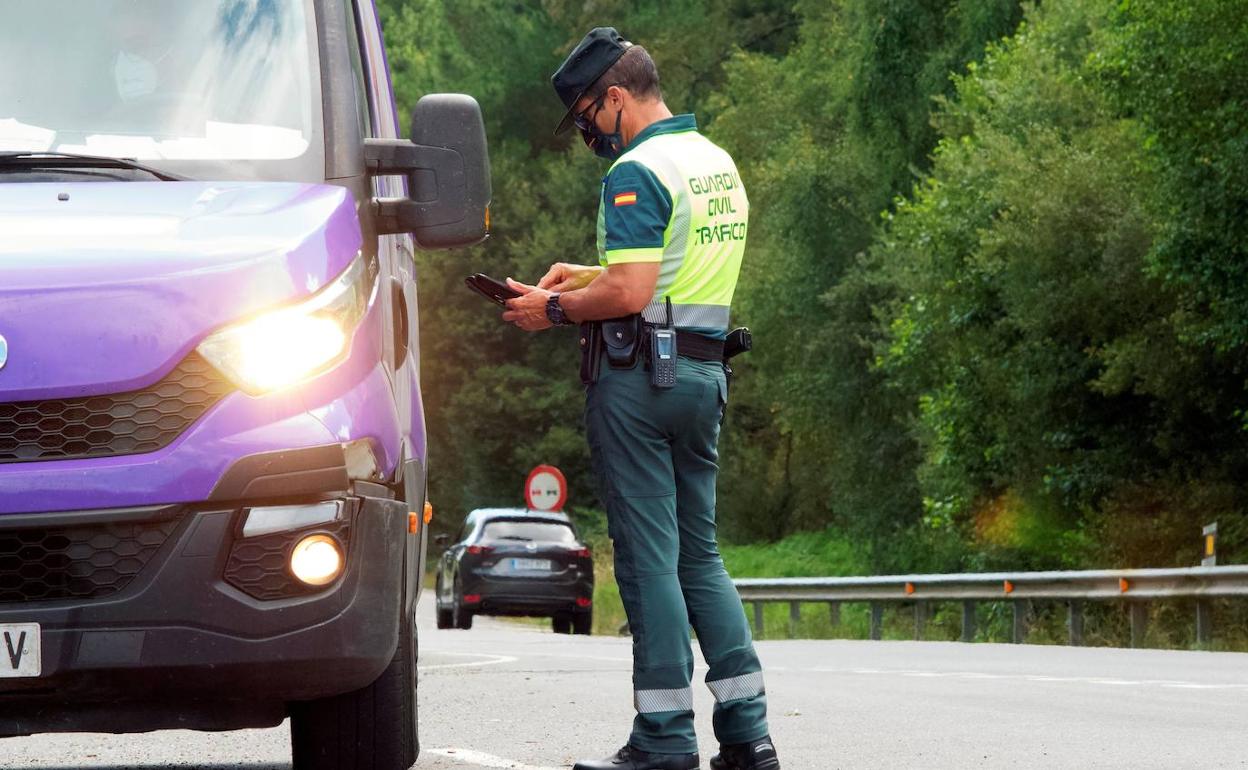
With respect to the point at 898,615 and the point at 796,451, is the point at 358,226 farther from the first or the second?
the point at 796,451

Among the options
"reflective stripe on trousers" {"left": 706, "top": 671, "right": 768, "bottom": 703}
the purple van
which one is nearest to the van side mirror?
the purple van

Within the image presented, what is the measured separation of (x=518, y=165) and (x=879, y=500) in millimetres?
24581

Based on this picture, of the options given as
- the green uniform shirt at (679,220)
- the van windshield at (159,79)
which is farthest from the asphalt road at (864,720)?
the van windshield at (159,79)

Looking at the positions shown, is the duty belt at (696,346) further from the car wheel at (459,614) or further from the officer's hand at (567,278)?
the car wheel at (459,614)

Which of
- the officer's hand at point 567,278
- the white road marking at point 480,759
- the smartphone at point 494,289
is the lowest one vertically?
the white road marking at point 480,759

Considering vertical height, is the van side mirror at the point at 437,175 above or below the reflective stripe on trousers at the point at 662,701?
above

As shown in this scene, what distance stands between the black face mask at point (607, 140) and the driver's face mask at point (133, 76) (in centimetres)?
125

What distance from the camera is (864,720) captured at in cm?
939

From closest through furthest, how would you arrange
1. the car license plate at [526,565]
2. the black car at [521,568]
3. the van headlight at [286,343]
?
1. the van headlight at [286,343]
2. the black car at [521,568]
3. the car license plate at [526,565]

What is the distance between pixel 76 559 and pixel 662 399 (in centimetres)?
186

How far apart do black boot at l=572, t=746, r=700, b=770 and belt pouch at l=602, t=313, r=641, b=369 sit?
3.55ft

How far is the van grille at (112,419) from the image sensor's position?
505cm

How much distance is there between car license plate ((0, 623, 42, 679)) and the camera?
5066 mm

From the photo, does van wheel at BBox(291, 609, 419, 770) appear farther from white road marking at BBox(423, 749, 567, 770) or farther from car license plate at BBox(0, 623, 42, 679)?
car license plate at BBox(0, 623, 42, 679)
